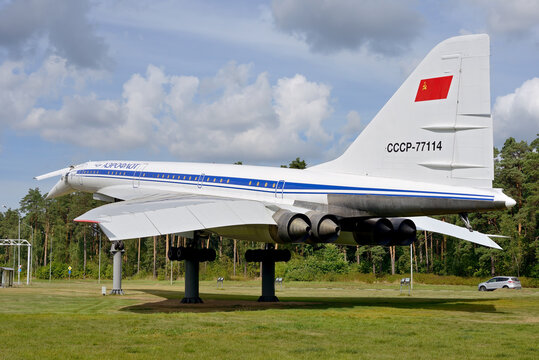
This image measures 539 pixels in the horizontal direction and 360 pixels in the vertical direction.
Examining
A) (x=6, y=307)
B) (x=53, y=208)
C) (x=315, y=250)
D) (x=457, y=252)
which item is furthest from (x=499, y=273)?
(x=53, y=208)

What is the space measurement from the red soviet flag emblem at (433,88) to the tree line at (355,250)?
19653mm

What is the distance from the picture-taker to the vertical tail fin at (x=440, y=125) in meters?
16.5

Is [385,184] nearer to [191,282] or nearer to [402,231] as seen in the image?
[402,231]

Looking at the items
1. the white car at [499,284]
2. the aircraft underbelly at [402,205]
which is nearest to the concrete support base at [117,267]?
the aircraft underbelly at [402,205]

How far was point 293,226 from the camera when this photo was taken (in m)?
18.9

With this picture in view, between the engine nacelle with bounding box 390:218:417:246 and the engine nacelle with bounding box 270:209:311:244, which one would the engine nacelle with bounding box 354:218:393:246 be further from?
the engine nacelle with bounding box 270:209:311:244

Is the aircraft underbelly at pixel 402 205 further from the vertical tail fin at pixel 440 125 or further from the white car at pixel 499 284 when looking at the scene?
the white car at pixel 499 284

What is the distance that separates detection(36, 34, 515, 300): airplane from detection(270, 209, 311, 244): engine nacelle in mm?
34

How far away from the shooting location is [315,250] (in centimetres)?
6931

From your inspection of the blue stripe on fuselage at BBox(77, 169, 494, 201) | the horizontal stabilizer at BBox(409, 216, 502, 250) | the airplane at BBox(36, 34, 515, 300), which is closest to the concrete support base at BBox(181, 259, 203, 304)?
the airplane at BBox(36, 34, 515, 300)

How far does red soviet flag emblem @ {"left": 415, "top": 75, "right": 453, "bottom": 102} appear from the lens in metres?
17.2

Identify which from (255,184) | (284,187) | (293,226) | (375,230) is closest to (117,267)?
(255,184)

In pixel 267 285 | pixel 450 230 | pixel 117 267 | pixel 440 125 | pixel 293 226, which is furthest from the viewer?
pixel 117 267

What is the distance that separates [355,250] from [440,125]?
59.7 metres
